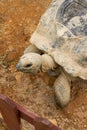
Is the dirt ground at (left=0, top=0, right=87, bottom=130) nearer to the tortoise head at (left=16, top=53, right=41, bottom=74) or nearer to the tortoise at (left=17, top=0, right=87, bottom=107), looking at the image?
the tortoise at (left=17, top=0, right=87, bottom=107)

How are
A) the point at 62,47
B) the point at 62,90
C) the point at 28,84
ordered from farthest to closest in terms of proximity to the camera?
1. the point at 28,84
2. the point at 62,90
3. the point at 62,47

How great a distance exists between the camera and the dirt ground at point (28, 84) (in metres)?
2.46

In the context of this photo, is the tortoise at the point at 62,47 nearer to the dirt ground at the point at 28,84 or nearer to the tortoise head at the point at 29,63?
the tortoise head at the point at 29,63

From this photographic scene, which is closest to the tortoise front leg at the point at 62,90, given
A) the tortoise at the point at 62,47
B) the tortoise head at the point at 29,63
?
the tortoise at the point at 62,47

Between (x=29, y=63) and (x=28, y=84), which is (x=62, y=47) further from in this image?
(x=28, y=84)

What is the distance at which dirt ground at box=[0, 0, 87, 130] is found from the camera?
97.0 inches

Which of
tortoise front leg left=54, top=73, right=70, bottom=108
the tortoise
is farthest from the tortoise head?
tortoise front leg left=54, top=73, right=70, bottom=108

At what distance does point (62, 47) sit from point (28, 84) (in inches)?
20.3

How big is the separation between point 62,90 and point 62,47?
0.35 metres

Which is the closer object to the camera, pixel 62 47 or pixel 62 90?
pixel 62 47

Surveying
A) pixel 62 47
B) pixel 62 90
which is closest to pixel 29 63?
pixel 62 47

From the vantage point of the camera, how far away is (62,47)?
2.31m

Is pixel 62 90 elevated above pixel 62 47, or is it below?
below

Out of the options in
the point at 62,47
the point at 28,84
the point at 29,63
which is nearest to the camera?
the point at 29,63
